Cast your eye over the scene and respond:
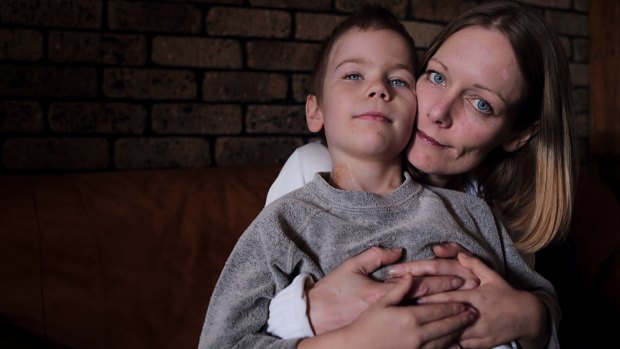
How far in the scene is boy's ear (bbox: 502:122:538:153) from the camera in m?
1.43

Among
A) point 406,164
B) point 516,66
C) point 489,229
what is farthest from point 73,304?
point 516,66

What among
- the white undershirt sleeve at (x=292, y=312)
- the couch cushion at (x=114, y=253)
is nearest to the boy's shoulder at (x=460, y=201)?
the white undershirt sleeve at (x=292, y=312)

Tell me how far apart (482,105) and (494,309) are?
433 millimetres

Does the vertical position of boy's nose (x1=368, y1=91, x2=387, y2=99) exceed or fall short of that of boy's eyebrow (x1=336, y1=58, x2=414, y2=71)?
it falls short

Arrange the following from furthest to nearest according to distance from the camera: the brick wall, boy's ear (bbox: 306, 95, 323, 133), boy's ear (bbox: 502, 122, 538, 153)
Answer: the brick wall → boy's ear (bbox: 502, 122, 538, 153) → boy's ear (bbox: 306, 95, 323, 133)

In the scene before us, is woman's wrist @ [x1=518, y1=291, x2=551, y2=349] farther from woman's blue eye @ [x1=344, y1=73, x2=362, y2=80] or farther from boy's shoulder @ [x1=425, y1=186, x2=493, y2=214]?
woman's blue eye @ [x1=344, y1=73, x2=362, y2=80]

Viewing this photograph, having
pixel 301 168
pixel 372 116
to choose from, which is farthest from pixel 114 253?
pixel 372 116

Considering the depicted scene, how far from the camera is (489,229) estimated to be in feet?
4.02

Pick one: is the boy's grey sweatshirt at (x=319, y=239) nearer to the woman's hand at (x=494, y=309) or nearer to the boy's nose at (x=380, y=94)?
the woman's hand at (x=494, y=309)

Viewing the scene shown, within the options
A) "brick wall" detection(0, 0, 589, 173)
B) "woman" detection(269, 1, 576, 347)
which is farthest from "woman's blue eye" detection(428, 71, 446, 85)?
"brick wall" detection(0, 0, 589, 173)

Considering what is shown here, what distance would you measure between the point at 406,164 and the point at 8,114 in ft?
4.11

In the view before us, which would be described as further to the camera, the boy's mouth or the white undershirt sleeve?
the boy's mouth

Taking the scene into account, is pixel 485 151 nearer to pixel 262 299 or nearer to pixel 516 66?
pixel 516 66

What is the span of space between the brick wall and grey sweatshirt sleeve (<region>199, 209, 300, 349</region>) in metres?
1.05
